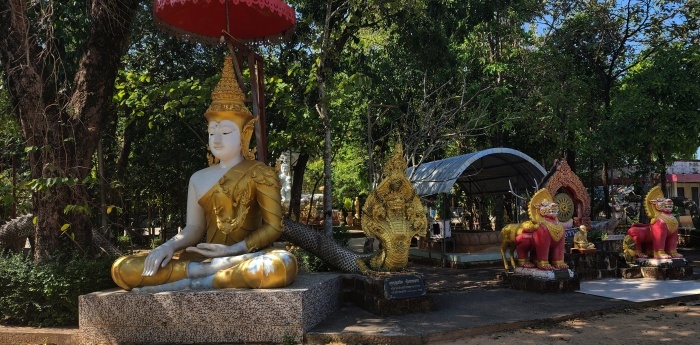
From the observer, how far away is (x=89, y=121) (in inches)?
263

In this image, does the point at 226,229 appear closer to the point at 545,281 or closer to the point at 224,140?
the point at 224,140

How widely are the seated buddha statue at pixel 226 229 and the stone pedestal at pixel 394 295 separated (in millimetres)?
1117

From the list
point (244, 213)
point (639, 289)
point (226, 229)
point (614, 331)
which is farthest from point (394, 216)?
point (639, 289)

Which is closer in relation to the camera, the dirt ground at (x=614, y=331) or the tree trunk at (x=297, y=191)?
the dirt ground at (x=614, y=331)

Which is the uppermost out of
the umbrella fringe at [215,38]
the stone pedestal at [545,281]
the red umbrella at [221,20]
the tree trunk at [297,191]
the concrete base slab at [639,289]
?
the red umbrella at [221,20]

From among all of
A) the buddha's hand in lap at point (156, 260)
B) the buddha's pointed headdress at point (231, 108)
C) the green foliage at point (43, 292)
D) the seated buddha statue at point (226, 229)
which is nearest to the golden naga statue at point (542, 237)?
the seated buddha statue at point (226, 229)

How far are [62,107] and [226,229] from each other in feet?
7.89

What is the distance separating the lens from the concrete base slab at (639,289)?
7324mm

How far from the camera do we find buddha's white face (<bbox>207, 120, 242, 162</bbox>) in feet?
20.4

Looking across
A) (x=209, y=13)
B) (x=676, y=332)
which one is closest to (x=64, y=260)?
(x=209, y=13)

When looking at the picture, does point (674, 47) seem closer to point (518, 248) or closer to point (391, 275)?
point (518, 248)

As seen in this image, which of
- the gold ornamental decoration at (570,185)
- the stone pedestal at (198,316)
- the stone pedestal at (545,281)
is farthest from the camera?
the gold ornamental decoration at (570,185)

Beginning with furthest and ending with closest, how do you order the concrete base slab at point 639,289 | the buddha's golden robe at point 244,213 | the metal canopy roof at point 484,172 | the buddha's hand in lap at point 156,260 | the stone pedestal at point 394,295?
the metal canopy roof at point 484,172 < the concrete base slab at point 639,289 < the stone pedestal at point 394,295 < the buddha's golden robe at point 244,213 < the buddha's hand in lap at point 156,260

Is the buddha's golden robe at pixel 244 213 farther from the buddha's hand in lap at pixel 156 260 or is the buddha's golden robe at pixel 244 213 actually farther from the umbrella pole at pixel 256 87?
the umbrella pole at pixel 256 87
